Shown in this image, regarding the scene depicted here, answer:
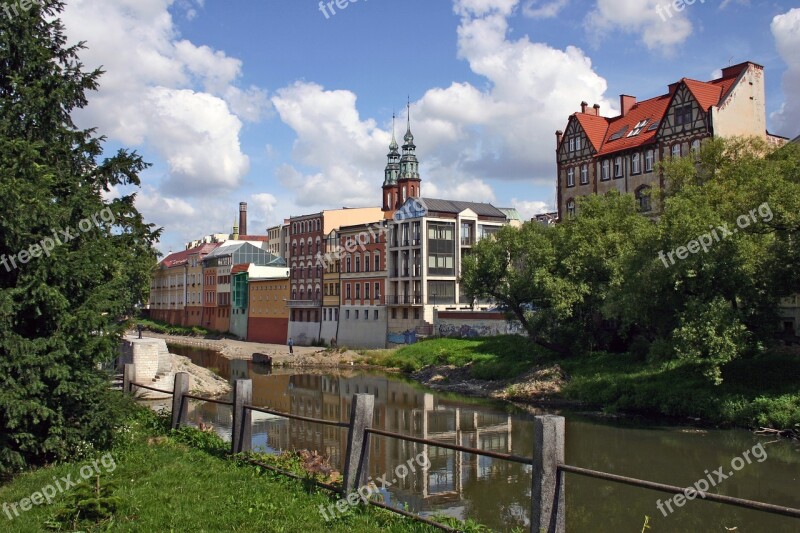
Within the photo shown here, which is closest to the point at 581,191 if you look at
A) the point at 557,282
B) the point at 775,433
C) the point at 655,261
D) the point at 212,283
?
the point at 557,282

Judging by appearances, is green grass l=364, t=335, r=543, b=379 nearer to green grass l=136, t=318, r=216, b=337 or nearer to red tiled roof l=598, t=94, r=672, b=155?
red tiled roof l=598, t=94, r=672, b=155

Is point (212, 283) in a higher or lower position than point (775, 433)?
higher

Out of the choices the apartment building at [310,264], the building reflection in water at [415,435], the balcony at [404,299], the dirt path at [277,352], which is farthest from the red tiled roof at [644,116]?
the apartment building at [310,264]

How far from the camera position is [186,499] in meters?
8.89

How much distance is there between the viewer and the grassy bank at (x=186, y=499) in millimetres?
8023

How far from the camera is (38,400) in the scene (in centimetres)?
1025

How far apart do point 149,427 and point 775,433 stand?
829 inches

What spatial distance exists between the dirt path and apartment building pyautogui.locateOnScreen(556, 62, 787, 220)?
71.4ft

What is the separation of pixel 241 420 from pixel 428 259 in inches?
1996

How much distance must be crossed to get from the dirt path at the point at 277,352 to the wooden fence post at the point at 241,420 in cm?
4718

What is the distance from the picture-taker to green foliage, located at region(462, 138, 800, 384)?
2525 centimetres

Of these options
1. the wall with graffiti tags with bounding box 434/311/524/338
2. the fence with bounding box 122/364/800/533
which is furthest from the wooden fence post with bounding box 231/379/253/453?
the wall with graffiti tags with bounding box 434/311/524/338

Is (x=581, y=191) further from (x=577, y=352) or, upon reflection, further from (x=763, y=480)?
(x=763, y=480)

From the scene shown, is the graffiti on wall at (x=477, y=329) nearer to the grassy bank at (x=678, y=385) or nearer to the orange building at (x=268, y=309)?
the grassy bank at (x=678, y=385)
